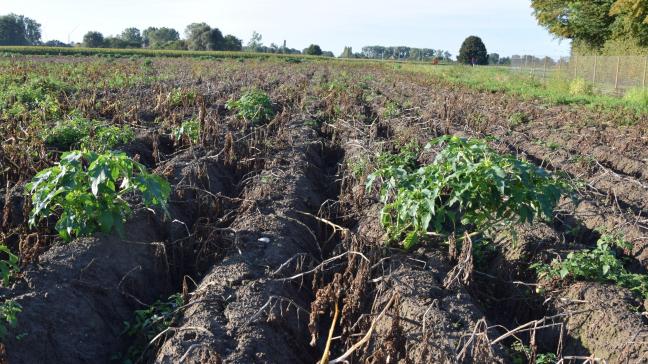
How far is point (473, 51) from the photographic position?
67438mm

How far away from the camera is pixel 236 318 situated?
3.91 meters

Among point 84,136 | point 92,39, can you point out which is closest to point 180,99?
point 84,136

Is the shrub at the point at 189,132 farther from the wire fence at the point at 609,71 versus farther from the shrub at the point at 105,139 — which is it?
the wire fence at the point at 609,71

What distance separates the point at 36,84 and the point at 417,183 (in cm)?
1202

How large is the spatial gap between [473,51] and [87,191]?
67.3 meters

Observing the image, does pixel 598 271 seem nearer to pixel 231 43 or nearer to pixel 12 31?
pixel 231 43

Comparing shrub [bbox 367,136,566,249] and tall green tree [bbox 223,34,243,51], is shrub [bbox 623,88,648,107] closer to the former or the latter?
shrub [bbox 367,136,566,249]

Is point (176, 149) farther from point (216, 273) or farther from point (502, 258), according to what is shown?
point (502, 258)

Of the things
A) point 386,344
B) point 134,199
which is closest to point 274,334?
point 386,344

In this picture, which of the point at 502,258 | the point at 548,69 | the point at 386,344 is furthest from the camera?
the point at 548,69

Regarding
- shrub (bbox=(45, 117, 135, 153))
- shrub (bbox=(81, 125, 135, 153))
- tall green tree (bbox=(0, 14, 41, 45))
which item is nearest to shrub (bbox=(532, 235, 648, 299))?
shrub (bbox=(81, 125, 135, 153))

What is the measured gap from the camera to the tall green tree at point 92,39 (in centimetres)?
6969

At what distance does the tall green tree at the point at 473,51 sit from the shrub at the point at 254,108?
5986 centimetres

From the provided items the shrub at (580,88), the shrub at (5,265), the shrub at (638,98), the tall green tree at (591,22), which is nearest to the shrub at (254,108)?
the shrub at (5,265)
